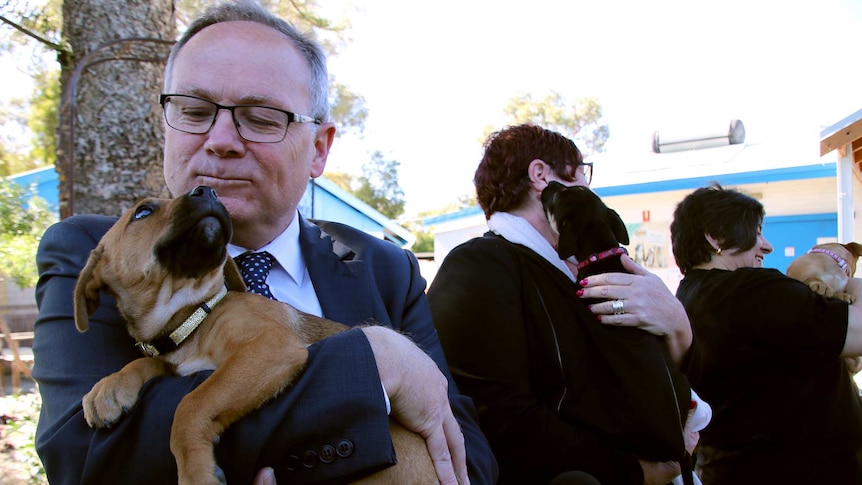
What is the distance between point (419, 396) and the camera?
1693mm

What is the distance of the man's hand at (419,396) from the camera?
165cm

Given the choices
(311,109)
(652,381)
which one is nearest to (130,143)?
(311,109)

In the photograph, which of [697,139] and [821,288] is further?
[697,139]

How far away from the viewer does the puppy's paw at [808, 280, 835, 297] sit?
14.2 ft

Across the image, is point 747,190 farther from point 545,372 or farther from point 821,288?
point 545,372

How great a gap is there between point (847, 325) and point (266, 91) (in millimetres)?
3501

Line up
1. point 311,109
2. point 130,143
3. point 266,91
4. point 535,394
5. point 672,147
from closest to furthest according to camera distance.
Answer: point 266,91 < point 311,109 < point 535,394 < point 130,143 < point 672,147

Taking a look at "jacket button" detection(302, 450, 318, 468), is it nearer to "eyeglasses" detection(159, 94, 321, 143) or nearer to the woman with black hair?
"eyeglasses" detection(159, 94, 321, 143)

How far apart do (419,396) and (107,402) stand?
0.83m

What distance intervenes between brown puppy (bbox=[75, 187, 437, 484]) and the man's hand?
1.9 inches

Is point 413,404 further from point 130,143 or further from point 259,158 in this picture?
point 130,143

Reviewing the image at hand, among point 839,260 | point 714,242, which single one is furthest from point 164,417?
point 839,260

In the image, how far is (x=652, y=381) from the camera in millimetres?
2467

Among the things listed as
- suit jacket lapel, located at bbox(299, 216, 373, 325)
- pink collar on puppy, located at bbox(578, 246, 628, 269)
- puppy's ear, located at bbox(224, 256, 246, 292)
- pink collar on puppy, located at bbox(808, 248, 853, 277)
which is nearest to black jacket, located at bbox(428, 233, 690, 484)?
pink collar on puppy, located at bbox(578, 246, 628, 269)
